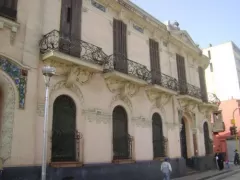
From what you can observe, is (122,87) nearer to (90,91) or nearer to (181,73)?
(90,91)

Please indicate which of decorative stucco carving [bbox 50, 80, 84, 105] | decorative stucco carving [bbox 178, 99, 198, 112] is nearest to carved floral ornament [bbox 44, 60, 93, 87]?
decorative stucco carving [bbox 50, 80, 84, 105]

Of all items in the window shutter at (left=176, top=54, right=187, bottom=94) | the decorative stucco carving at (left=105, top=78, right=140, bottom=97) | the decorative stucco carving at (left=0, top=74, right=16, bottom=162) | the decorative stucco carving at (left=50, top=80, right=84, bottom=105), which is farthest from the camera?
the window shutter at (left=176, top=54, right=187, bottom=94)

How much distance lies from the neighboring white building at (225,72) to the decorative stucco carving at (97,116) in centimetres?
2829

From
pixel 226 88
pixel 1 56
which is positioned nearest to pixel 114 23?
pixel 1 56

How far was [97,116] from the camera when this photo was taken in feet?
38.9

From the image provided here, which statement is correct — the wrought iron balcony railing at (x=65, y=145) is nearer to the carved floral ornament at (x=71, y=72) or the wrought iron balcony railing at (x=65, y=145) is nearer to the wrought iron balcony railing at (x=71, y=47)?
the carved floral ornament at (x=71, y=72)

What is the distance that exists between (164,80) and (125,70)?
3.75 metres

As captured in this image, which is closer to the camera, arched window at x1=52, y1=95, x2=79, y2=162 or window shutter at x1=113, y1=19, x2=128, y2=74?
arched window at x1=52, y1=95, x2=79, y2=162

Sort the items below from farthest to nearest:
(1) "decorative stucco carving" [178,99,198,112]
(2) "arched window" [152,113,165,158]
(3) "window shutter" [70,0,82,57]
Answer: (1) "decorative stucco carving" [178,99,198,112] < (2) "arched window" [152,113,165,158] < (3) "window shutter" [70,0,82,57]

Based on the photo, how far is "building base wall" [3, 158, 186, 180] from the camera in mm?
8758

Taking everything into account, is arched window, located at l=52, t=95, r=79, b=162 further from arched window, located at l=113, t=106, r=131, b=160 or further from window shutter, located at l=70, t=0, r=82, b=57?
arched window, located at l=113, t=106, r=131, b=160

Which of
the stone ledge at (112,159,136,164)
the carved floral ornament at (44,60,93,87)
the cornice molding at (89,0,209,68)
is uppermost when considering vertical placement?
the cornice molding at (89,0,209,68)

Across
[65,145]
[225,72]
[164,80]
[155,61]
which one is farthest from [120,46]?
[225,72]

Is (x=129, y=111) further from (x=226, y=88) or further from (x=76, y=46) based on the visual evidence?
(x=226, y=88)
